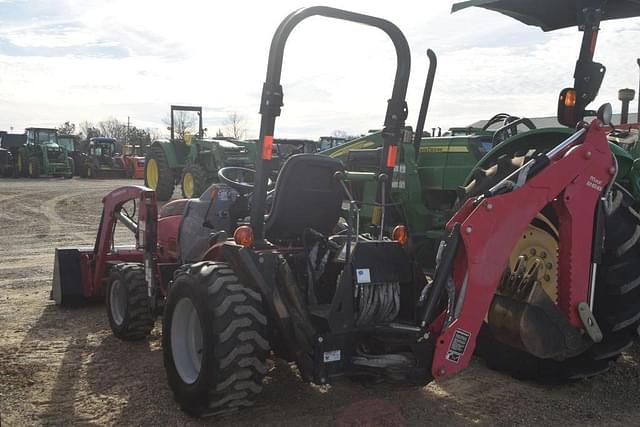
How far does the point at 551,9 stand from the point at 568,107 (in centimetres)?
107

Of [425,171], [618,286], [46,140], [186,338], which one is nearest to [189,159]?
[425,171]

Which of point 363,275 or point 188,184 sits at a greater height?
point 363,275

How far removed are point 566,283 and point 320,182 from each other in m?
1.49

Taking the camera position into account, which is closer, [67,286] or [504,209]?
[504,209]

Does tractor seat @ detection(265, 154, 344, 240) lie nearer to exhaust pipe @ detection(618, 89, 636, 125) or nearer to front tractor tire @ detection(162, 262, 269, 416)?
front tractor tire @ detection(162, 262, 269, 416)

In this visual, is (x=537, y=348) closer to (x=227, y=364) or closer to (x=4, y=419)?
(x=227, y=364)

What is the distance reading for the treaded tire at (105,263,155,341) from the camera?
4.71m

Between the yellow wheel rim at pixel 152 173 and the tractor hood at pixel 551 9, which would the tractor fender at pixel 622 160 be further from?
the yellow wheel rim at pixel 152 173

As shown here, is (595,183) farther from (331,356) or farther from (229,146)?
(229,146)

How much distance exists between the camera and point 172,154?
53.5 ft

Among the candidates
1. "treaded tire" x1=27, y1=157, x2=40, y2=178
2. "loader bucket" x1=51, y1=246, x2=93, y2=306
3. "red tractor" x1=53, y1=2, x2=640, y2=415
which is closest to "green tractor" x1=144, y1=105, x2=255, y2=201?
"loader bucket" x1=51, y1=246, x2=93, y2=306

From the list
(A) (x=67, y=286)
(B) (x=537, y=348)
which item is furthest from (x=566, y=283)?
(A) (x=67, y=286)

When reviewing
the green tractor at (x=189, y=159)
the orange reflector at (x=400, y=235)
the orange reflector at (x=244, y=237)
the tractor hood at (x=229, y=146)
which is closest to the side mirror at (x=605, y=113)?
the orange reflector at (x=400, y=235)

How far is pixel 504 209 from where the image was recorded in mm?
3072
